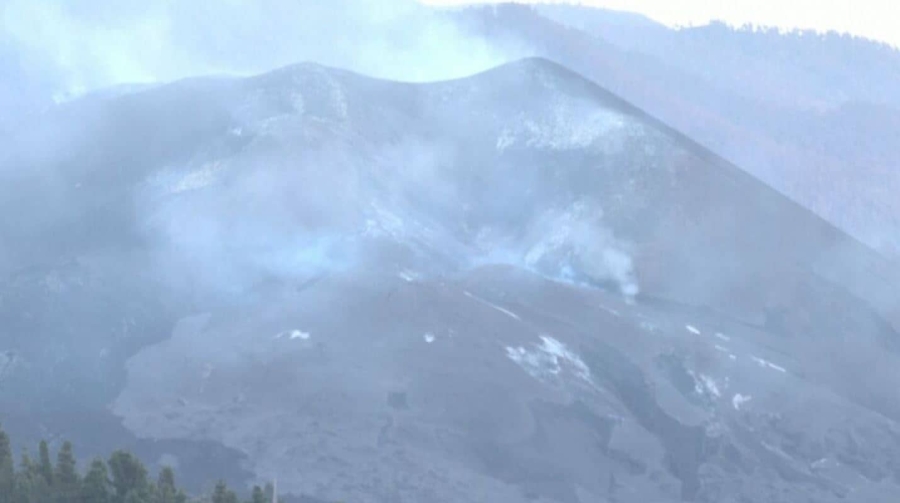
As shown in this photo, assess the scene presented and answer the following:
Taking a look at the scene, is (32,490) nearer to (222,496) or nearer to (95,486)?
(95,486)

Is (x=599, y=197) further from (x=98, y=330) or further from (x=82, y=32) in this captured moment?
(x=82, y=32)

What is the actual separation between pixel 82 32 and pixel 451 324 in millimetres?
69901

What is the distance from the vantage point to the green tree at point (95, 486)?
95.1 ft

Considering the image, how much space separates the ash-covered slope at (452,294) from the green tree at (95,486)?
18774mm

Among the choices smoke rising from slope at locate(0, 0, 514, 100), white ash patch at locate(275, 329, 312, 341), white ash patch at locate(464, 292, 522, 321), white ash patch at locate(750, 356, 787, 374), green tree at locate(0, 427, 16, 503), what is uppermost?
green tree at locate(0, 427, 16, 503)

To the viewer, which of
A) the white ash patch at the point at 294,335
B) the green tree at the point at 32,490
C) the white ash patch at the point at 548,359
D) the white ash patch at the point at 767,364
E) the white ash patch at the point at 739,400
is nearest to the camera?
the green tree at the point at 32,490

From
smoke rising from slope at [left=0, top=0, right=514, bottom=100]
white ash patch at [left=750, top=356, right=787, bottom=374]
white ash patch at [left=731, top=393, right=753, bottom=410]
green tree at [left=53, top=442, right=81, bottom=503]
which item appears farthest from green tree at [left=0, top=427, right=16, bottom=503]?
smoke rising from slope at [left=0, top=0, right=514, bottom=100]

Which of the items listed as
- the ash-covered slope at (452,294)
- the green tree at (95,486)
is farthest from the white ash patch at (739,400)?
the green tree at (95,486)

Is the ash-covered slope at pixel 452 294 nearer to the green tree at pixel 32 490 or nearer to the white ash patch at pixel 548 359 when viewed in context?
the white ash patch at pixel 548 359

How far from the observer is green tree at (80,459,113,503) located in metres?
29.0

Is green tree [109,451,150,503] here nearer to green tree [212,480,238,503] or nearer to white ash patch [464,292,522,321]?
green tree [212,480,238,503]

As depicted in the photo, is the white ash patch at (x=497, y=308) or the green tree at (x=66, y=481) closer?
the green tree at (x=66, y=481)

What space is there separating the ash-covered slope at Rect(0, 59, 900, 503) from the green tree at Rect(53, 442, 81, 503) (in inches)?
734

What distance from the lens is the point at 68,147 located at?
75312mm
